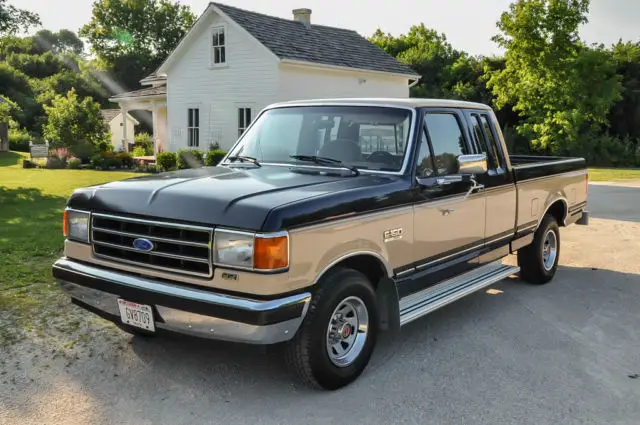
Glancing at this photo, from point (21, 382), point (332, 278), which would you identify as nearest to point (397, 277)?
point (332, 278)

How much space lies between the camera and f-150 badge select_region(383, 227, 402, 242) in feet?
14.6

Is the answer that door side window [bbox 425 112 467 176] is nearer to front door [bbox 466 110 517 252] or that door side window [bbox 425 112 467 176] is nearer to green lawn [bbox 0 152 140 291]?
front door [bbox 466 110 517 252]

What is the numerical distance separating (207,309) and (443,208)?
7.27 ft

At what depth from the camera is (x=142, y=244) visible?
13.3 ft

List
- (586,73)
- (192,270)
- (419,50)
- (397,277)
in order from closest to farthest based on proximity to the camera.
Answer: (192,270) < (397,277) < (586,73) < (419,50)

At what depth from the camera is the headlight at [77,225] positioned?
4.43m

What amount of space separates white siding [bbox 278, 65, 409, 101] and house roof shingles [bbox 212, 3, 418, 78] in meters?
0.39

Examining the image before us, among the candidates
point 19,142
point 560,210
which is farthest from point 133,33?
point 560,210

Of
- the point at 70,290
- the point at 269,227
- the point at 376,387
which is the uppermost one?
the point at 269,227

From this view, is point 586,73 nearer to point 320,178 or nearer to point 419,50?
point 419,50

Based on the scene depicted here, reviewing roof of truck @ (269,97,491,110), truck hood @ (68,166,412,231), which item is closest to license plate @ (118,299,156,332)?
truck hood @ (68,166,412,231)

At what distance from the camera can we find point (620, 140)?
2833cm

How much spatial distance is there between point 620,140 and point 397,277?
1074 inches

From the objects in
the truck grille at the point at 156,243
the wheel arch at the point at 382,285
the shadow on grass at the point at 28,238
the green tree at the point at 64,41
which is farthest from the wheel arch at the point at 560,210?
the green tree at the point at 64,41
